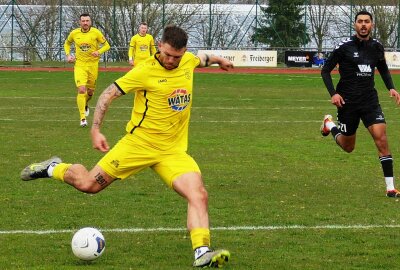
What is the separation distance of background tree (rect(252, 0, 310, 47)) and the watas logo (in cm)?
4928

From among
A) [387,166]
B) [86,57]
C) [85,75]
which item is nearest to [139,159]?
[387,166]

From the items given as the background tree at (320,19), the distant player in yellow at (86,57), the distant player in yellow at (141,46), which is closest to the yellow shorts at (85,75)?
the distant player in yellow at (86,57)

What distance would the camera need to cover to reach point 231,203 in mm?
10773

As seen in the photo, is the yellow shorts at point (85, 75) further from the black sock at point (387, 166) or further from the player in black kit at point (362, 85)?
the black sock at point (387, 166)

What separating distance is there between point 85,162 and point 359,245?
6828mm

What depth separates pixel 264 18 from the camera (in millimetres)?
58250

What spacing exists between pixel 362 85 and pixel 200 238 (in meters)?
4.92

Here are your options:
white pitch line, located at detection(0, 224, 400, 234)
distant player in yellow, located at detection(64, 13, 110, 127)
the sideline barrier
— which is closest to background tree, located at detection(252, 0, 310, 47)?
the sideline barrier

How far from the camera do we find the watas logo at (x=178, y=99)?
797cm

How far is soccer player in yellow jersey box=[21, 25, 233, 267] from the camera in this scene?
306 inches

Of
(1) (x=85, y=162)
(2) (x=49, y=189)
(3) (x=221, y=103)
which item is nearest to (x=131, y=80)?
(2) (x=49, y=189)

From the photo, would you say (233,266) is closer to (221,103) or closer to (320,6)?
(221,103)

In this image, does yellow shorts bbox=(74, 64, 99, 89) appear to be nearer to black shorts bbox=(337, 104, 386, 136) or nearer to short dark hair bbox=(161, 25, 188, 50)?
black shorts bbox=(337, 104, 386, 136)

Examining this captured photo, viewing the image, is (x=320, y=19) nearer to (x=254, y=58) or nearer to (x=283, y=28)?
(x=283, y=28)
